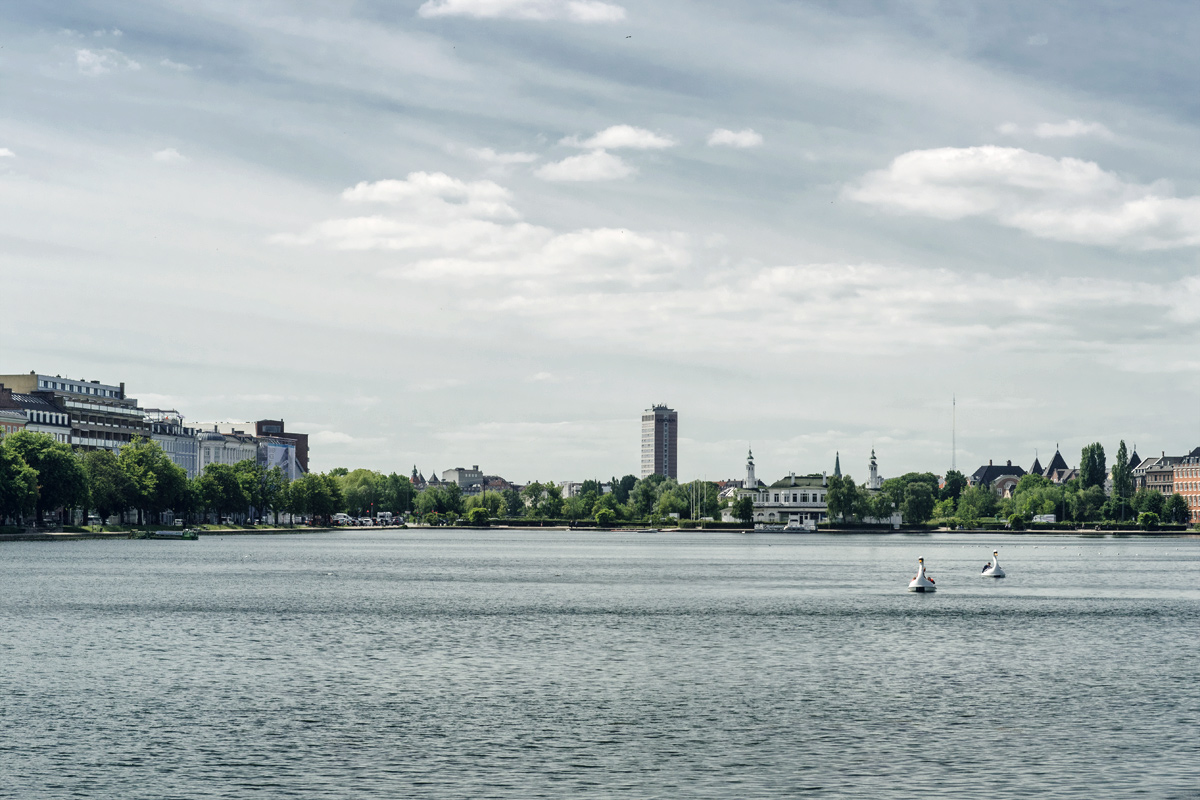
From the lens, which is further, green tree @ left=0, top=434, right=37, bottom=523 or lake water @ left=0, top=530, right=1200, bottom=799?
green tree @ left=0, top=434, right=37, bottom=523

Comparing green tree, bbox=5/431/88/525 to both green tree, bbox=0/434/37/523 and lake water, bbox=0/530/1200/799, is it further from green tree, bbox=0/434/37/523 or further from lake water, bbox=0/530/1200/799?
lake water, bbox=0/530/1200/799

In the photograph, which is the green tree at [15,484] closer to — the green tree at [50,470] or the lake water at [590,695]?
the green tree at [50,470]

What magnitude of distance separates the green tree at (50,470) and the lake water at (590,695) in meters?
90.5

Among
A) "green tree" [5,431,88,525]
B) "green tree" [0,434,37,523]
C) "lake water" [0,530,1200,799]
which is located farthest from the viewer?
"green tree" [5,431,88,525]

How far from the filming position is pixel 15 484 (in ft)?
565

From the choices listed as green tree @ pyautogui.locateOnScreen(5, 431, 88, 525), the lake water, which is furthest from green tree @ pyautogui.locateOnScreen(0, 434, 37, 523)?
the lake water

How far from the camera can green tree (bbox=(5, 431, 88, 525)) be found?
18775cm

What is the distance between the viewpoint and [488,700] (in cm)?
4691

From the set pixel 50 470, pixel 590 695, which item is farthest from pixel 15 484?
pixel 590 695

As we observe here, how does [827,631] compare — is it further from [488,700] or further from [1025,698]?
[488,700]

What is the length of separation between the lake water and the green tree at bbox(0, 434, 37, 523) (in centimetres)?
7501

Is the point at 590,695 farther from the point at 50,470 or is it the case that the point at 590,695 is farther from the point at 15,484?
the point at 50,470

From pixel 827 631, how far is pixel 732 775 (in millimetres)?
39105

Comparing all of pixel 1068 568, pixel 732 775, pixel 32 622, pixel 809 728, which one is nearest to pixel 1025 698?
pixel 809 728
